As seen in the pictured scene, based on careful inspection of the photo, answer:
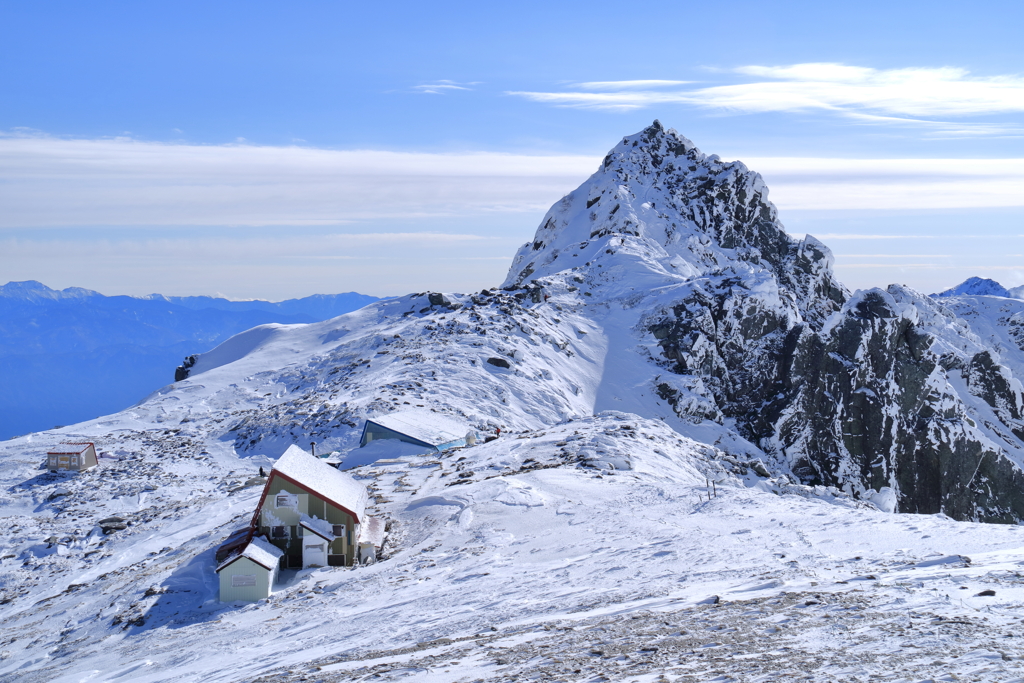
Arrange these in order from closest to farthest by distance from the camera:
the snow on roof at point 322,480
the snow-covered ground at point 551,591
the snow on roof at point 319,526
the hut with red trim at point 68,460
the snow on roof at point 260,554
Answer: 1. the snow-covered ground at point 551,591
2. the snow on roof at point 260,554
3. the snow on roof at point 319,526
4. the snow on roof at point 322,480
5. the hut with red trim at point 68,460

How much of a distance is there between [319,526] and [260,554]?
2.18 meters

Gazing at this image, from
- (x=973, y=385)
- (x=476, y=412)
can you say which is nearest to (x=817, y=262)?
(x=973, y=385)

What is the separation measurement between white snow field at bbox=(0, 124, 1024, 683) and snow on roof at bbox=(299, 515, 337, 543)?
3.23ft

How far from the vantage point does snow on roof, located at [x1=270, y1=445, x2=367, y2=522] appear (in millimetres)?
22203

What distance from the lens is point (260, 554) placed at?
793 inches

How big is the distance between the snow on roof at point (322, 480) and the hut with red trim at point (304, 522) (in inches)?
1.8

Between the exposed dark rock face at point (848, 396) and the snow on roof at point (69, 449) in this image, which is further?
the exposed dark rock face at point (848, 396)

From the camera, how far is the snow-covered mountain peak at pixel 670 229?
8931 centimetres

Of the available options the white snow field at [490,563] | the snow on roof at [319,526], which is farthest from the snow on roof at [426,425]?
the snow on roof at [319,526]

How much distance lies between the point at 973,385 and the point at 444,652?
3841 inches

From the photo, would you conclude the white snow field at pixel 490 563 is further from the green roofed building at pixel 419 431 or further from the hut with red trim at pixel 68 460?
the green roofed building at pixel 419 431

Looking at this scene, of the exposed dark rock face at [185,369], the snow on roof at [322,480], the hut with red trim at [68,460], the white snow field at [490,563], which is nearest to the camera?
the white snow field at [490,563]

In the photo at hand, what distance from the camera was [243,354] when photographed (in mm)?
72375

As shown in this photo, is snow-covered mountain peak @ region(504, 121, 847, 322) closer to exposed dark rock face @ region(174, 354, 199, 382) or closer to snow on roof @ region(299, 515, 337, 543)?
exposed dark rock face @ region(174, 354, 199, 382)
